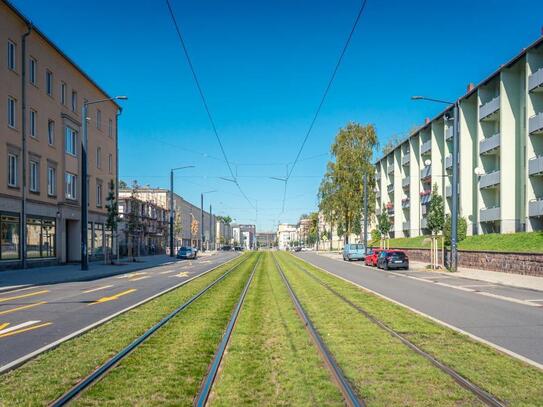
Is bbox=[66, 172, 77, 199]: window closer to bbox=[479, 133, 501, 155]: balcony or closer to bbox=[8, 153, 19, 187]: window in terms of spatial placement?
bbox=[8, 153, 19, 187]: window

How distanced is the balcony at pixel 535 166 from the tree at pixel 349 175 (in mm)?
30353

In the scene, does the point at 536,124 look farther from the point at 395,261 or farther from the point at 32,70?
the point at 32,70

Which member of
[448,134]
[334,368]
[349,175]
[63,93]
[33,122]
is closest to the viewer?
[334,368]

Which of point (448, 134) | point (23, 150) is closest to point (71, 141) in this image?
point (23, 150)

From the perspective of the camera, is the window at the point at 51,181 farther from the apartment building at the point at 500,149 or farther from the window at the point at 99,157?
the apartment building at the point at 500,149

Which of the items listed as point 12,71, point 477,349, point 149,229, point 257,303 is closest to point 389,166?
point 149,229

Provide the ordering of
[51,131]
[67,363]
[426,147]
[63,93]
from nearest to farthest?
[67,363] → [51,131] → [63,93] → [426,147]

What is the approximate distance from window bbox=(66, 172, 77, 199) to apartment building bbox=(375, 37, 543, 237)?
26607mm

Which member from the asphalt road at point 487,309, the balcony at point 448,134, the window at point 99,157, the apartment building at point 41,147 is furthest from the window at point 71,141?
the balcony at point 448,134

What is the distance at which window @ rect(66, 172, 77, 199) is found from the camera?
1592 inches

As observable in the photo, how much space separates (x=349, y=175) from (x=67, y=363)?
6091cm

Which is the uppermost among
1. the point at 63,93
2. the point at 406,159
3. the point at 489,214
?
the point at 63,93

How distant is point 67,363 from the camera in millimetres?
7773

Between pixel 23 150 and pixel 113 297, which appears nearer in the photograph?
pixel 113 297
